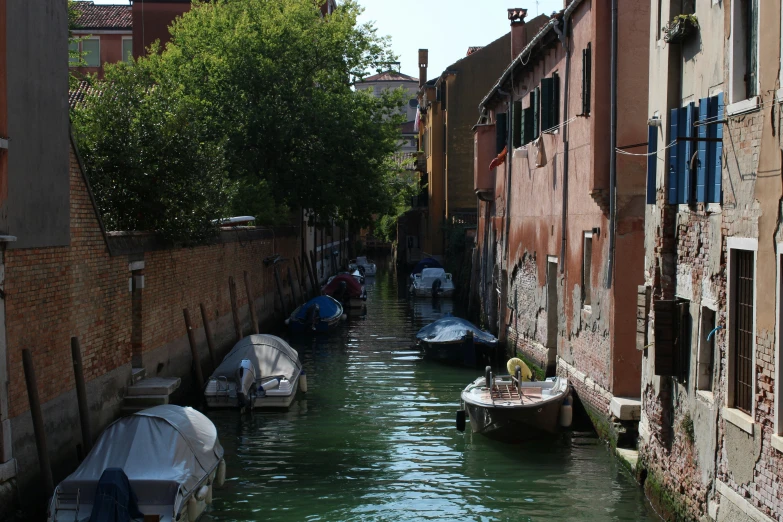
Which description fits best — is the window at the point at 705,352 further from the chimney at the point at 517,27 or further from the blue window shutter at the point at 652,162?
the chimney at the point at 517,27

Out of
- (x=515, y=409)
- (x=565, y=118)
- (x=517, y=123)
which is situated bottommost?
(x=515, y=409)

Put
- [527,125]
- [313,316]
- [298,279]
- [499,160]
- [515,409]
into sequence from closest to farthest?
[515,409], [527,125], [499,160], [313,316], [298,279]

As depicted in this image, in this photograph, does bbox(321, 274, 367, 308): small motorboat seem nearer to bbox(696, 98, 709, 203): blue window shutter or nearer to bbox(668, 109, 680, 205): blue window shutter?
bbox(668, 109, 680, 205): blue window shutter

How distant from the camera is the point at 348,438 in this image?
13234mm

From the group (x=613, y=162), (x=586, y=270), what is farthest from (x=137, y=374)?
(x=613, y=162)

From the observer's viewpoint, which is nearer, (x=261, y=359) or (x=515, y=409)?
(x=515, y=409)

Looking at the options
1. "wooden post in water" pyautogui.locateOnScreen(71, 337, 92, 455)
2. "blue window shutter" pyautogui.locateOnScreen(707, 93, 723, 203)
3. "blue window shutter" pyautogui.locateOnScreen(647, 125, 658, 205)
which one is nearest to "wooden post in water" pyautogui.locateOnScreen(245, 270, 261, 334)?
"wooden post in water" pyautogui.locateOnScreen(71, 337, 92, 455)

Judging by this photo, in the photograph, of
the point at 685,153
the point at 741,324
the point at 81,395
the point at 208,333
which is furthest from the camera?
the point at 208,333

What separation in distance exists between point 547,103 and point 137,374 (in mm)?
8329

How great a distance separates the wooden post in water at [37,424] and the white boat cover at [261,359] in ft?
20.9

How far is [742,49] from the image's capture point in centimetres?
736

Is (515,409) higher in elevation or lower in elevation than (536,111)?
lower

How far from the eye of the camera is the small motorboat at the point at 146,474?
823 centimetres

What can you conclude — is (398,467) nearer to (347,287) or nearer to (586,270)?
(586,270)
